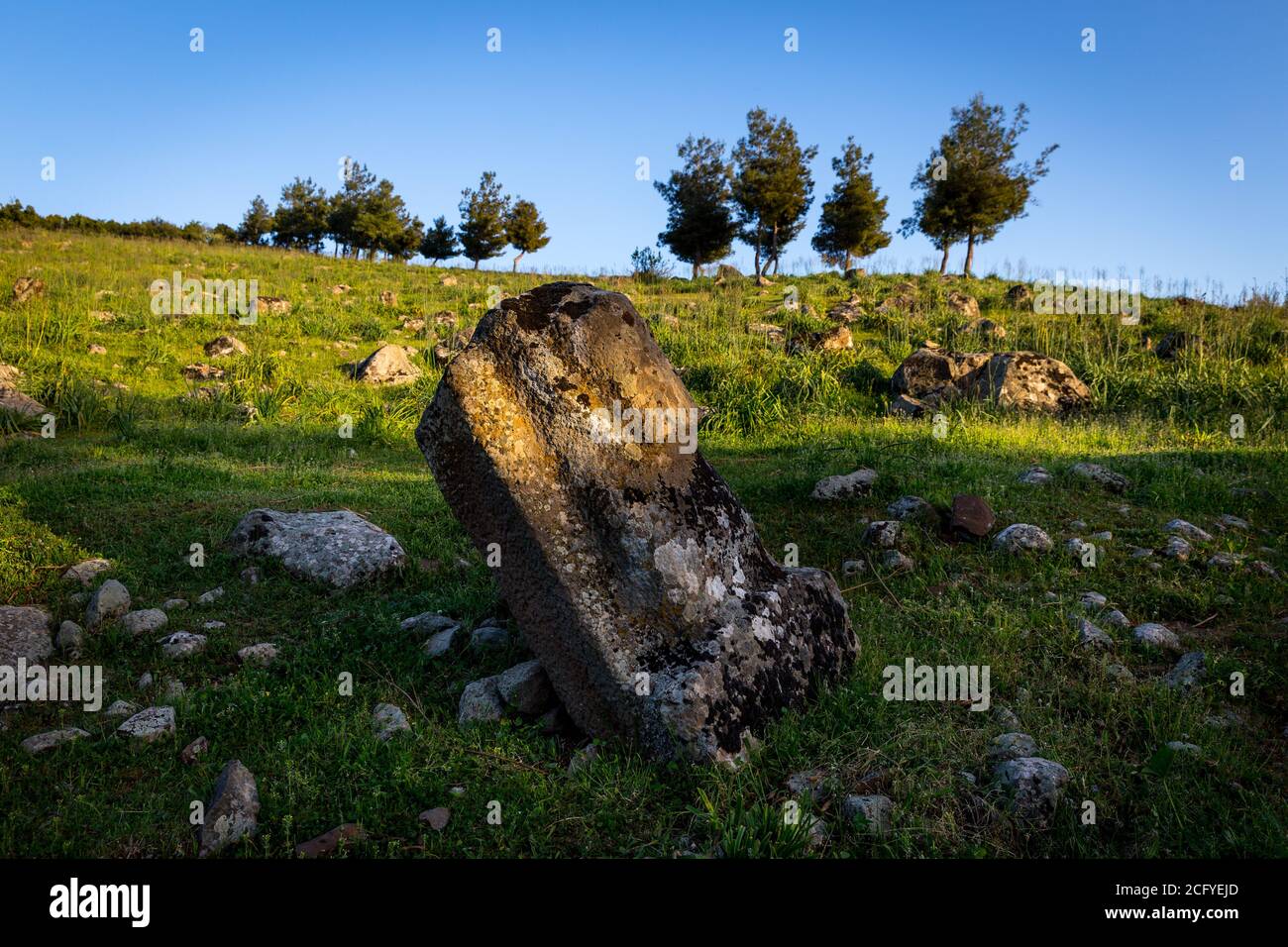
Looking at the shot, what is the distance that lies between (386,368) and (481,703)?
11514mm

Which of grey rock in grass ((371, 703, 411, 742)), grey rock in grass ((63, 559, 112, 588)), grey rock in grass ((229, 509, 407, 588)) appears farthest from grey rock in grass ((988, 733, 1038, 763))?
grey rock in grass ((63, 559, 112, 588))

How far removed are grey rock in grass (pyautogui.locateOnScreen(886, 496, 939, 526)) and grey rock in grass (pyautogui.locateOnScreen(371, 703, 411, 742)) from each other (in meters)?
4.57

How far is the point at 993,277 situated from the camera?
1026 inches

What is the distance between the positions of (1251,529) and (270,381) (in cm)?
1428

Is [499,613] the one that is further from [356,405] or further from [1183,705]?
[356,405]

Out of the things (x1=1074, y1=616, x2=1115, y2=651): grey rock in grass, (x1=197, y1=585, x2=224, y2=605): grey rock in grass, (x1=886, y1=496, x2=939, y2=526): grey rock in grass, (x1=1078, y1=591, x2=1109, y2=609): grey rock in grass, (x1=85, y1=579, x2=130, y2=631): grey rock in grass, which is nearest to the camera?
(x1=1074, y1=616, x2=1115, y2=651): grey rock in grass

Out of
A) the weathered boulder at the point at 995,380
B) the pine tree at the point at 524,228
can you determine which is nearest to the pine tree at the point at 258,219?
the pine tree at the point at 524,228

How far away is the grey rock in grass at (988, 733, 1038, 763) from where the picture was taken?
365 cm

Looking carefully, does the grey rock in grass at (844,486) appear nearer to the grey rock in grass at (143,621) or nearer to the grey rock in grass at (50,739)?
the grey rock in grass at (143,621)

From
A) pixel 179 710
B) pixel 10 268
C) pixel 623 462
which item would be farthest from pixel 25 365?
pixel 623 462

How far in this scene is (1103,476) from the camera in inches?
306

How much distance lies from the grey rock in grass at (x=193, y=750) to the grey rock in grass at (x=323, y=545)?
205cm

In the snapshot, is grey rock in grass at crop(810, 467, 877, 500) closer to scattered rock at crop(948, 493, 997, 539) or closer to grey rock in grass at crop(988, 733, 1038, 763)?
scattered rock at crop(948, 493, 997, 539)

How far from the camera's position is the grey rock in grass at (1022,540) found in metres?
6.11
